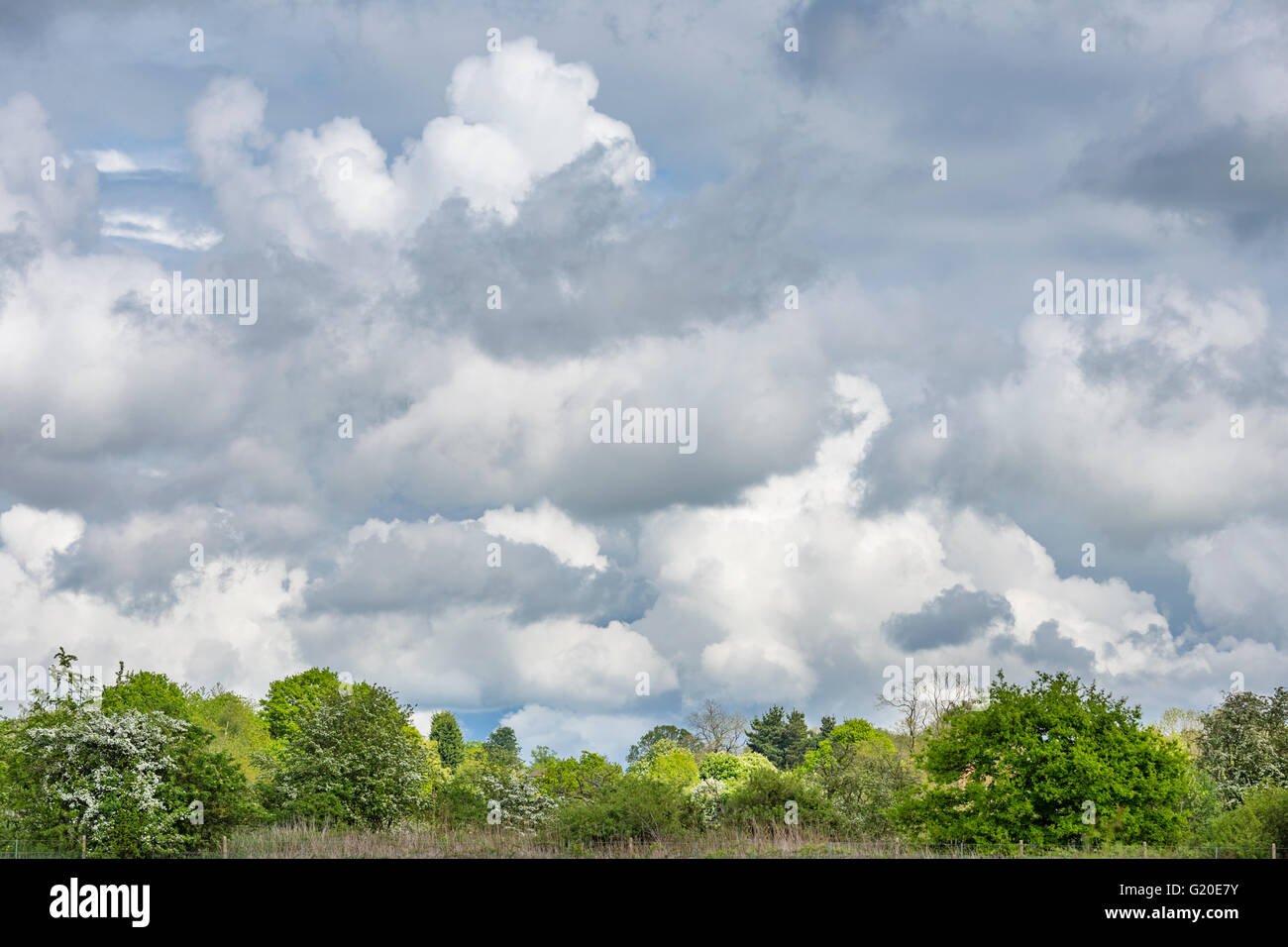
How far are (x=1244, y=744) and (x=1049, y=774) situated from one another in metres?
25.1

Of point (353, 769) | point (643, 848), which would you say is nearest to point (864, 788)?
point (643, 848)

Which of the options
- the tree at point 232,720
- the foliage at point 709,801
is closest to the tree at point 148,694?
the tree at point 232,720

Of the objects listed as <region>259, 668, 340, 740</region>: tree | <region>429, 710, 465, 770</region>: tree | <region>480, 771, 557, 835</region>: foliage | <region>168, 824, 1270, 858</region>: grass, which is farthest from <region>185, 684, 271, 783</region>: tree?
<region>168, 824, 1270, 858</region>: grass

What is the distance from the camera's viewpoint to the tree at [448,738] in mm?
110312

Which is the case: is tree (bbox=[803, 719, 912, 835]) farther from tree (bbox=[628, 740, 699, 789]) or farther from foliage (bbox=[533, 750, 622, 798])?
tree (bbox=[628, 740, 699, 789])

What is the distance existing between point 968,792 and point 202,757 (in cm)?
2602

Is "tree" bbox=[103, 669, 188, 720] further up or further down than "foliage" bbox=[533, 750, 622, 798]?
further up

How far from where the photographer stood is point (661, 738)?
4525 inches

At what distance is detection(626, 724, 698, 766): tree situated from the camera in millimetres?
103250

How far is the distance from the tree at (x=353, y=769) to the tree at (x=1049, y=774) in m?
20.0

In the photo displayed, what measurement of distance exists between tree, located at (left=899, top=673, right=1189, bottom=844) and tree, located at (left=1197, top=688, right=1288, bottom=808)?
60.9 ft

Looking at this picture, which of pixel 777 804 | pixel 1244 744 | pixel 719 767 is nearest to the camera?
Answer: pixel 777 804

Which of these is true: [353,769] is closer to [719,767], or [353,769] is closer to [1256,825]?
[1256,825]
